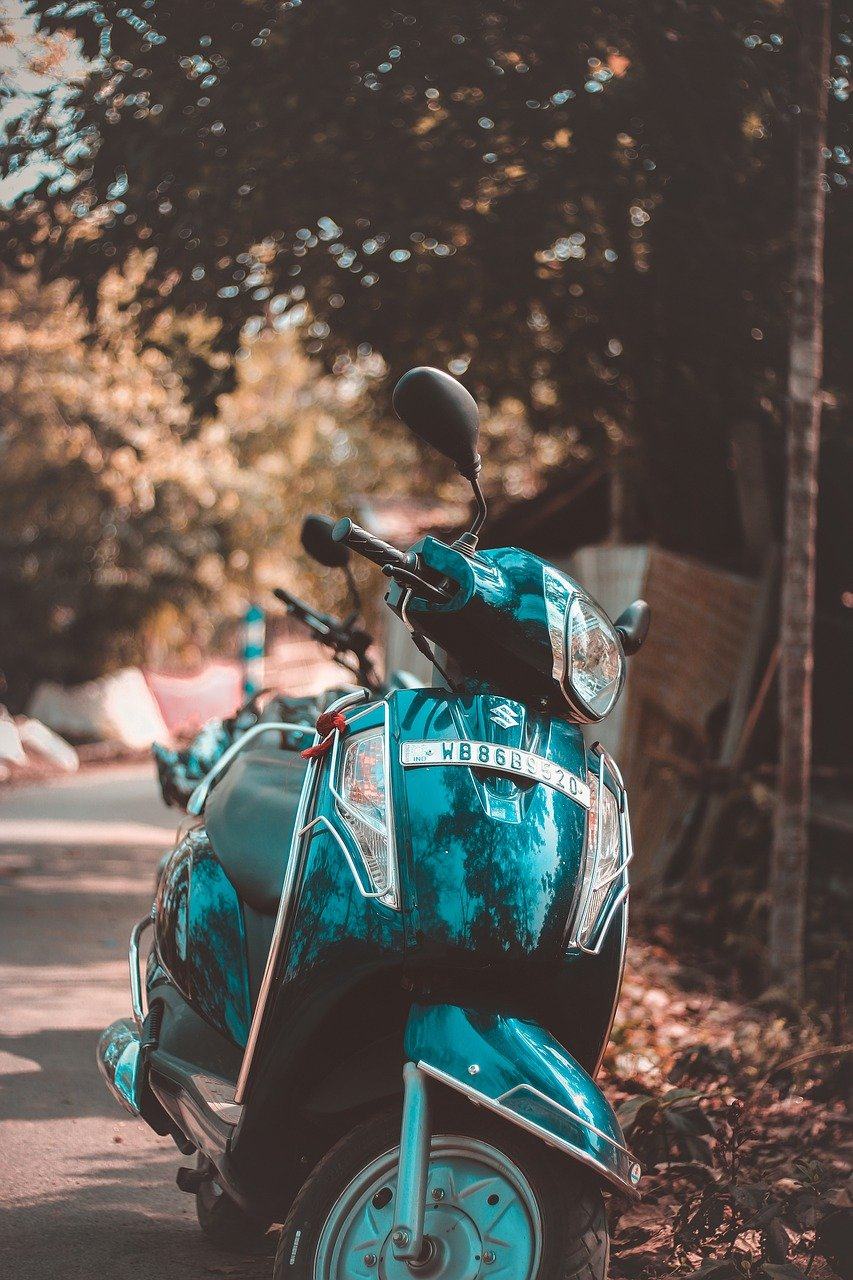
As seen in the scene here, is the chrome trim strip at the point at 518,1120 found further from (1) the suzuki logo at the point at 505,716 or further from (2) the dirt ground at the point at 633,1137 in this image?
(2) the dirt ground at the point at 633,1137

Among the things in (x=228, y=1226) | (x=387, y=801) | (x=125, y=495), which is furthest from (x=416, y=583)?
(x=125, y=495)

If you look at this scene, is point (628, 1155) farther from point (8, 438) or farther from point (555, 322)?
point (8, 438)

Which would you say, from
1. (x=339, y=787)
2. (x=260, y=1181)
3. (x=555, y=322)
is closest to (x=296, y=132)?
(x=555, y=322)

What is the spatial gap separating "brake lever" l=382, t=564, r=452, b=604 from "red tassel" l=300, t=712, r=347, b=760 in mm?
291

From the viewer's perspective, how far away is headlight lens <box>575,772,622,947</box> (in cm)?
240

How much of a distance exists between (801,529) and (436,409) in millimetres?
3169

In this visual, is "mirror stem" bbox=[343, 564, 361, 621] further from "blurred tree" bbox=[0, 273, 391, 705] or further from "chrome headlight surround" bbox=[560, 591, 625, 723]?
"blurred tree" bbox=[0, 273, 391, 705]

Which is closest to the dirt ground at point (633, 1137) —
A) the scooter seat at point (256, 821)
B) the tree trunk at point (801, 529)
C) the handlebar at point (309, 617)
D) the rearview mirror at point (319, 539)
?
the tree trunk at point (801, 529)

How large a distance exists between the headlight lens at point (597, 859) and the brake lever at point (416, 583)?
1.46 ft

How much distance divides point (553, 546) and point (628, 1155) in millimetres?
11242

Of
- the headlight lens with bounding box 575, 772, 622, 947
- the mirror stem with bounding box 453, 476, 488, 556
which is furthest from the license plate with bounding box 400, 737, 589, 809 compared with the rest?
the mirror stem with bounding box 453, 476, 488, 556

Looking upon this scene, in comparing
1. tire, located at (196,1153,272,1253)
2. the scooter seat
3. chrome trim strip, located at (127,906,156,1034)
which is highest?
the scooter seat

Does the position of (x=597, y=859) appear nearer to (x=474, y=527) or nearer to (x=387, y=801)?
(x=387, y=801)

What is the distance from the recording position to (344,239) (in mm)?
7242
